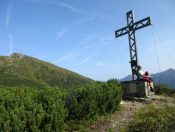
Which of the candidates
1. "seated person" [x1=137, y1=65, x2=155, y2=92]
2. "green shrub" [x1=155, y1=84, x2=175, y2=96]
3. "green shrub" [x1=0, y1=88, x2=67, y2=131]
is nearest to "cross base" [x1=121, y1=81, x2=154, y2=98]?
"seated person" [x1=137, y1=65, x2=155, y2=92]

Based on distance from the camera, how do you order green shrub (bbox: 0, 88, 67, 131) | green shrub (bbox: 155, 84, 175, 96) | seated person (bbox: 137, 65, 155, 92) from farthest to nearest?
green shrub (bbox: 155, 84, 175, 96) → seated person (bbox: 137, 65, 155, 92) → green shrub (bbox: 0, 88, 67, 131)

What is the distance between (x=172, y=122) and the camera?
13992mm

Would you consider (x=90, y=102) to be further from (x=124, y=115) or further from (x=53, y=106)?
(x=53, y=106)

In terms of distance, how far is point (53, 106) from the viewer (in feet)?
43.6

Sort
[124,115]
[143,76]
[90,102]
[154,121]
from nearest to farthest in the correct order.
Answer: [154,121]
[90,102]
[124,115]
[143,76]

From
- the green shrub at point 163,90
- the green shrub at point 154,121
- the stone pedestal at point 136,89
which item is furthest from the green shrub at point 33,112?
the green shrub at point 163,90

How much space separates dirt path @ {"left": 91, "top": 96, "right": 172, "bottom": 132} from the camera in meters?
15.0

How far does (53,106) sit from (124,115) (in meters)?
5.07

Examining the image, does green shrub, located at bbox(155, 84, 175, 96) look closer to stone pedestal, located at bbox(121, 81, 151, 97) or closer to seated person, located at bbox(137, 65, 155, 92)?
seated person, located at bbox(137, 65, 155, 92)

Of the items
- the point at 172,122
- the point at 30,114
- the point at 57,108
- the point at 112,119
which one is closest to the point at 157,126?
the point at 172,122

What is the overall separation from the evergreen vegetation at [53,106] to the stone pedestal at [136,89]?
2929 millimetres

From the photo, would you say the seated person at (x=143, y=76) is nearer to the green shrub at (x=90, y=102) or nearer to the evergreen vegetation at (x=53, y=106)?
the evergreen vegetation at (x=53, y=106)

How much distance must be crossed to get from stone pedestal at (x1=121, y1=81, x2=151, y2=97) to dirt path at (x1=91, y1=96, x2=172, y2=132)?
66cm

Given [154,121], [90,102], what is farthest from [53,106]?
[154,121]
